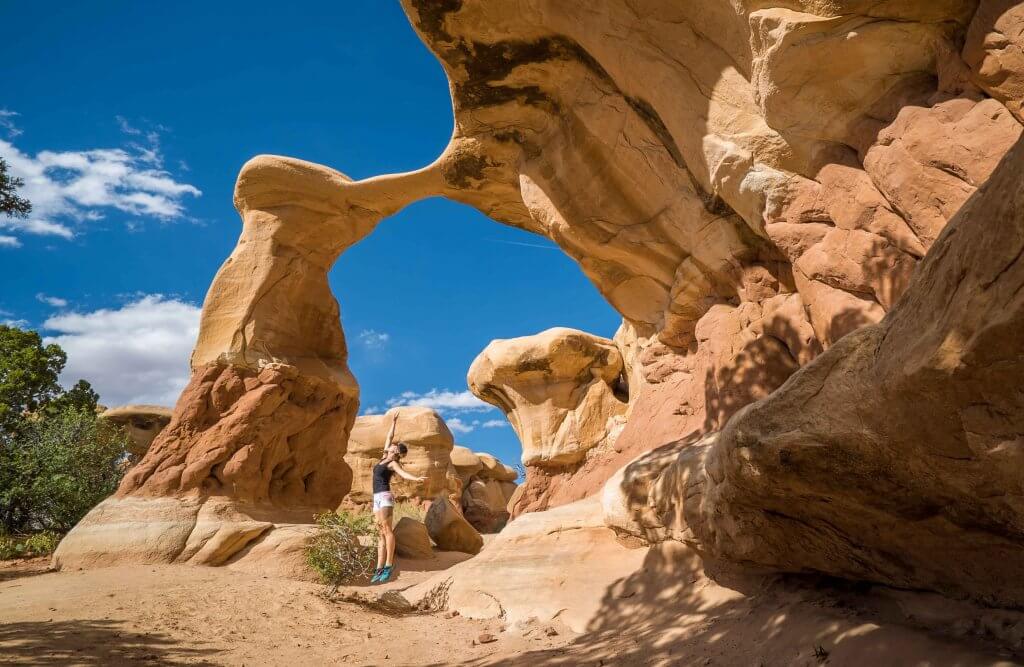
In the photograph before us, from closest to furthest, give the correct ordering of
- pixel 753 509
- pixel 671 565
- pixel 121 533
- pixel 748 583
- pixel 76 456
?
pixel 753 509 < pixel 748 583 < pixel 671 565 < pixel 121 533 < pixel 76 456

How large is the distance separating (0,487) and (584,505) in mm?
13288

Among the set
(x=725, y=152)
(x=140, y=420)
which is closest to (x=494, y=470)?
(x=140, y=420)

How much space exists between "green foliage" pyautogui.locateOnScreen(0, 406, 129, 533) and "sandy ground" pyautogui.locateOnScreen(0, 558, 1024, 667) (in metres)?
6.68

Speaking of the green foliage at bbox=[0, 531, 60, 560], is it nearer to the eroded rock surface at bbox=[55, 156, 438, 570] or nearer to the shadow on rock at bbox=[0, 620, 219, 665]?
the eroded rock surface at bbox=[55, 156, 438, 570]

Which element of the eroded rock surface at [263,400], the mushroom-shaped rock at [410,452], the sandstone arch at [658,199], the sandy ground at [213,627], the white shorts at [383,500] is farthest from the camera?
the mushroom-shaped rock at [410,452]

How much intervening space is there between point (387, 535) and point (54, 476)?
9735 millimetres

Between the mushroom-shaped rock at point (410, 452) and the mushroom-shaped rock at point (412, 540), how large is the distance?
37.0ft

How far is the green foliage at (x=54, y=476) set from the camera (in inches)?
539

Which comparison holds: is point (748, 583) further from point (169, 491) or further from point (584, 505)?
point (169, 491)

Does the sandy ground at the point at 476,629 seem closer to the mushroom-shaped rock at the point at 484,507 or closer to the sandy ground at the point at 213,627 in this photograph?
the sandy ground at the point at 213,627

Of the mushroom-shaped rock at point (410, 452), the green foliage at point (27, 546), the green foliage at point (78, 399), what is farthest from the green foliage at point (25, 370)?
the mushroom-shaped rock at point (410, 452)

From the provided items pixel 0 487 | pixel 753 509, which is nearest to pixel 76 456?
pixel 0 487

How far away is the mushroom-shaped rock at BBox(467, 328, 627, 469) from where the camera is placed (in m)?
13.2

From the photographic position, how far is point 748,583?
479 cm
